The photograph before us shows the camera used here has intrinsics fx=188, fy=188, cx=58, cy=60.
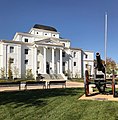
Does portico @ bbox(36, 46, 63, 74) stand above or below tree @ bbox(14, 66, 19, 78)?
above

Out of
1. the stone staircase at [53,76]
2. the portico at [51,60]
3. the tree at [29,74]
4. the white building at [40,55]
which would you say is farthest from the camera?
the portico at [51,60]

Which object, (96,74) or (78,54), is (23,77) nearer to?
(78,54)

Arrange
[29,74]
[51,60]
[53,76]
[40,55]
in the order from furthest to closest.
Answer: [51,60], [40,55], [29,74], [53,76]

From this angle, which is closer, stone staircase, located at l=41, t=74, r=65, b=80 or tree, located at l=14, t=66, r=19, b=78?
stone staircase, located at l=41, t=74, r=65, b=80

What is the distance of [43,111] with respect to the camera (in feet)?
24.9

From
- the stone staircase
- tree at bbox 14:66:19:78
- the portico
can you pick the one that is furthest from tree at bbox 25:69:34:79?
the stone staircase

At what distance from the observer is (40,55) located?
47.0 metres

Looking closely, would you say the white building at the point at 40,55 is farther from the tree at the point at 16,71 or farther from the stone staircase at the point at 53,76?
the stone staircase at the point at 53,76

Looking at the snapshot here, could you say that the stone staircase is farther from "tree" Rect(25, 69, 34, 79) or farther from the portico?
"tree" Rect(25, 69, 34, 79)

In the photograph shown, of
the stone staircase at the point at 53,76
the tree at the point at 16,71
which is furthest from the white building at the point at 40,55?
the stone staircase at the point at 53,76

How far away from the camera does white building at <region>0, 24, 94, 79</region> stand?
141 feet

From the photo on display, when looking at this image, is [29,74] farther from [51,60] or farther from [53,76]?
[51,60]

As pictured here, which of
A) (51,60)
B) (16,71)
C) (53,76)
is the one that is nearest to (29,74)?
(16,71)

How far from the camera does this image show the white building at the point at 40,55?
43125mm
